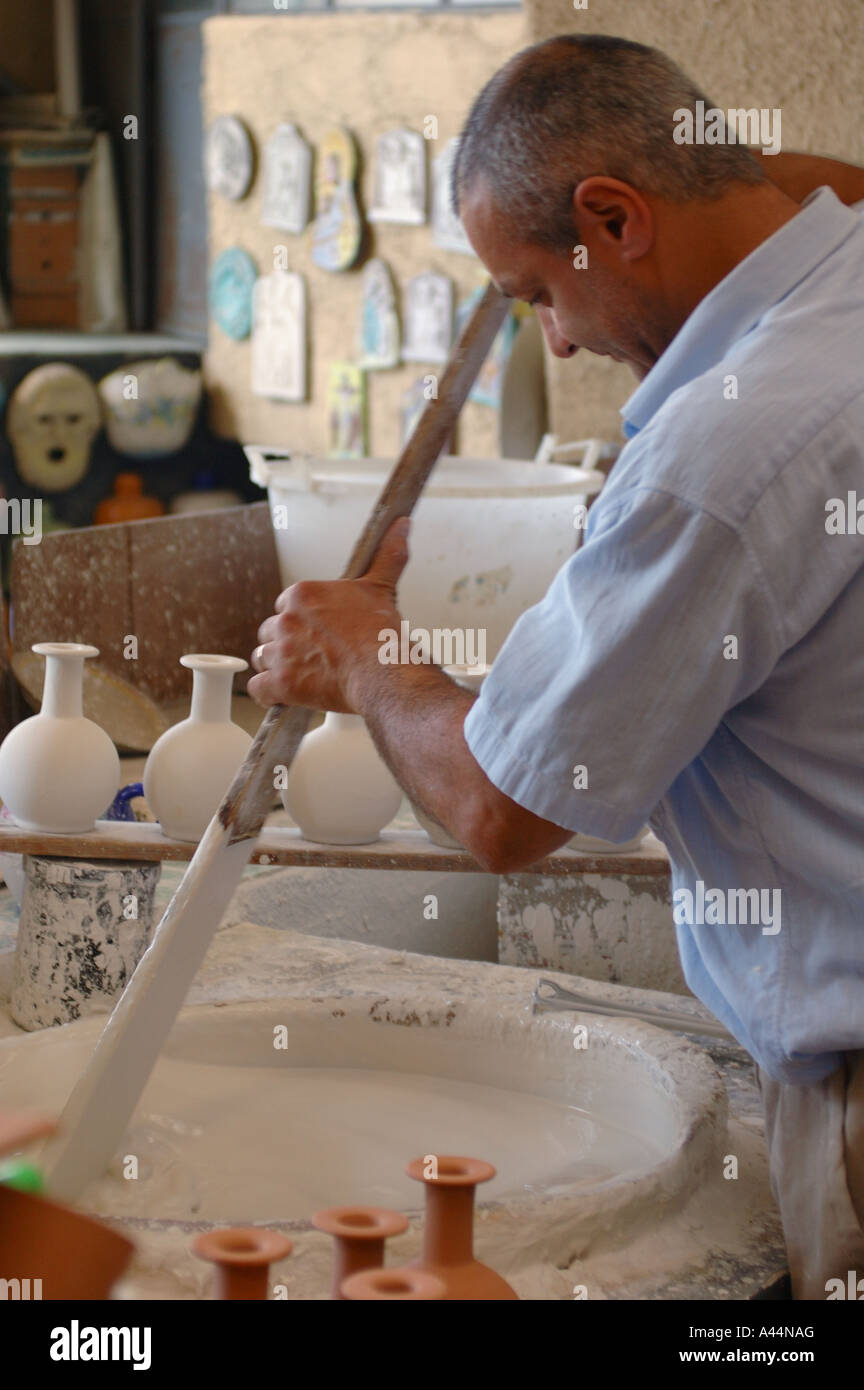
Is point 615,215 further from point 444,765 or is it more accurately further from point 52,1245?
point 52,1245

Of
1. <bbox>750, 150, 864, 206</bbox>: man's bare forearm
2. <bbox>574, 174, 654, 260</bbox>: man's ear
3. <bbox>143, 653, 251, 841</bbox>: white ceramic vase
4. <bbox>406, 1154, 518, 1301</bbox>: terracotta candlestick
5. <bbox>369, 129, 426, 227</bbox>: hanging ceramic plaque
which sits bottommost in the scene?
<bbox>406, 1154, 518, 1301</bbox>: terracotta candlestick

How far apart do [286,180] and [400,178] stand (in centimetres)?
Answer: 91

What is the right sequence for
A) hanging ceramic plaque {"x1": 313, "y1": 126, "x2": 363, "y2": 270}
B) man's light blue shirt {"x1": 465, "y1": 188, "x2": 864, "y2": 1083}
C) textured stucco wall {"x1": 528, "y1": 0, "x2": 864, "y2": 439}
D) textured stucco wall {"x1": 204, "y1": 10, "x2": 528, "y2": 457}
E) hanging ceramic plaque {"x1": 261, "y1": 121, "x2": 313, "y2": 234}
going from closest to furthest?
1. man's light blue shirt {"x1": 465, "y1": 188, "x2": 864, "y2": 1083}
2. textured stucco wall {"x1": 528, "y1": 0, "x2": 864, "y2": 439}
3. textured stucco wall {"x1": 204, "y1": 10, "x2": 528, "y2": 457}
4. hanging ceramic plaque {"x1": 313, "y1": 126, "x2": 363, "y2": 270}
5. hanging ceramic plaque {"x1": 261, "y1": 121, "x2": 313, "y2": 234}

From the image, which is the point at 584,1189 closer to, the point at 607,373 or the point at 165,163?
the point at 607,373

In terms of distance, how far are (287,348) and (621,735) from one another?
6753 millimetres

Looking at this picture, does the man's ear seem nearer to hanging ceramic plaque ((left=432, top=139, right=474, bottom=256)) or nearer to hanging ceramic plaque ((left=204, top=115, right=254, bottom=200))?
hanging ceramic plaque ((left=432, top=139, right=474, bottom=256))

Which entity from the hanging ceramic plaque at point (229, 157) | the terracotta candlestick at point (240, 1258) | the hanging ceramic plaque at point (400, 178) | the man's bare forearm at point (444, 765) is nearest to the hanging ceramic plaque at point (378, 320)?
the hanging ceramic plaque at point (400, 178)

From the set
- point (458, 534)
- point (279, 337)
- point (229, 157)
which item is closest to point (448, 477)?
point (458, 534)

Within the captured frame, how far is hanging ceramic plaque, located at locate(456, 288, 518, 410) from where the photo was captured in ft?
20.1

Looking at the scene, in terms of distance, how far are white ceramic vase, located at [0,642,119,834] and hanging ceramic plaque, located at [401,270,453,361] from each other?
14.3ft

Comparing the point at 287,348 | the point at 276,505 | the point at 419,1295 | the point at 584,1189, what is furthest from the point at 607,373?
the point at 419,1295

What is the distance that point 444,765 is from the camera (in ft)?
5.25

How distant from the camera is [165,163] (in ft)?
28.9

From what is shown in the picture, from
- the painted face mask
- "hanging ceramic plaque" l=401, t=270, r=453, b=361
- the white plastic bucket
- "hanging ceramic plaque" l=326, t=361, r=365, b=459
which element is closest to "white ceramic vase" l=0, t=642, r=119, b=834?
the white plastic bucket
